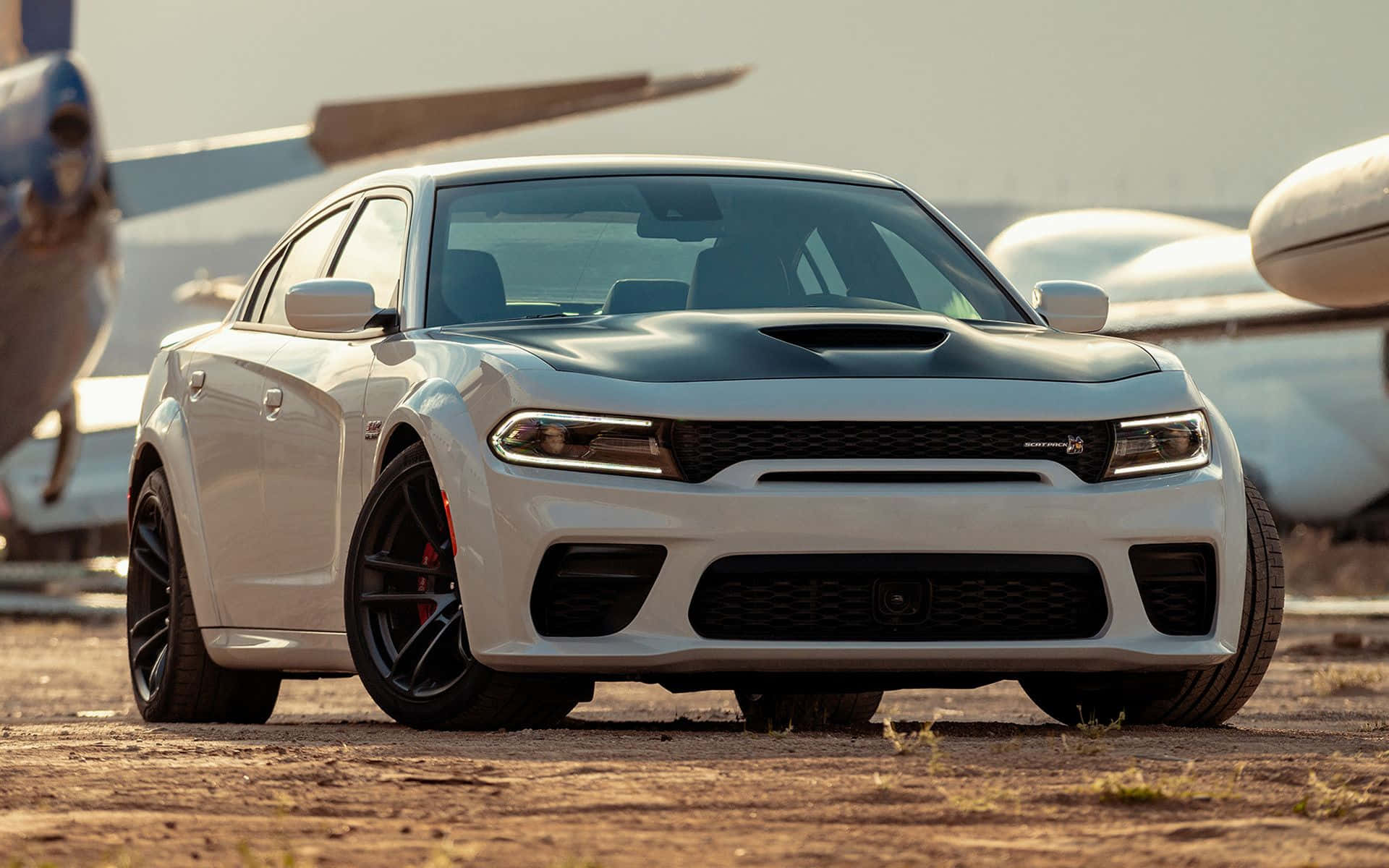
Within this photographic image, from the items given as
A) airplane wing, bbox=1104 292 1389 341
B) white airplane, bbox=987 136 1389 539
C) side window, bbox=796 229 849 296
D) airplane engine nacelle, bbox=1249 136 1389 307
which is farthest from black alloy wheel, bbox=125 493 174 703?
airplane wing, bbox=1104 292 1389 341

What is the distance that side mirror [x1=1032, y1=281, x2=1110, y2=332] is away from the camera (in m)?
7.02

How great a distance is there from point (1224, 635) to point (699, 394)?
160cm

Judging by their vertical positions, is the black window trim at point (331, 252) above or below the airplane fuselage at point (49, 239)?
above

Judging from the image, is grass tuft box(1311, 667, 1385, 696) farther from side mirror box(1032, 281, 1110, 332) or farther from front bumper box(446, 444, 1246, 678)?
front bumper box(446, 444, 1246, 678)

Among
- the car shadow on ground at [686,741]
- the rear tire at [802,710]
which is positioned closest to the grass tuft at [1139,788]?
the car shadow on ground at [686,741]

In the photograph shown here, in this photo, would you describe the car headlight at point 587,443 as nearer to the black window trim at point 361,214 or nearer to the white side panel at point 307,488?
the white side panel at point 307,488

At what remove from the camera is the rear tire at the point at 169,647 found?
769 cm

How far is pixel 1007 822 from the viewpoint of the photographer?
14.0ft

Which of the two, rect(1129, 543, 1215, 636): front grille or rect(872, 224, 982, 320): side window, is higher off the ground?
rect(872, 224, 982, 320): side window

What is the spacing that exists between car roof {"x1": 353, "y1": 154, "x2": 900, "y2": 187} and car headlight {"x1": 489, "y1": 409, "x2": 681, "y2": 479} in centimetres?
152

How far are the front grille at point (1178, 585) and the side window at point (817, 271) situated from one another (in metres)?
1.41

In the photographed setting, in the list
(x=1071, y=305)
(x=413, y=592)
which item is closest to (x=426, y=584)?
(x=413, y=592)

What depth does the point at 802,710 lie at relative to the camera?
7.76 meters

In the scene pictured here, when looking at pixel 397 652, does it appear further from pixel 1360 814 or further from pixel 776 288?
pixel 1360 814
